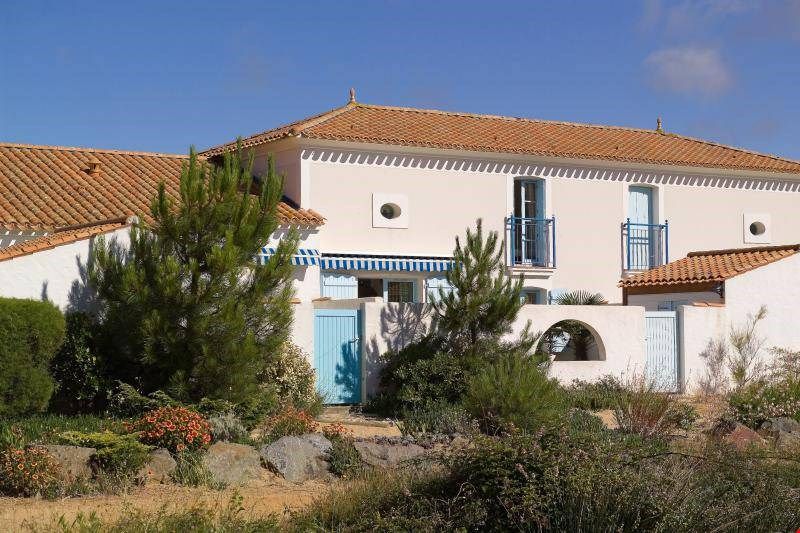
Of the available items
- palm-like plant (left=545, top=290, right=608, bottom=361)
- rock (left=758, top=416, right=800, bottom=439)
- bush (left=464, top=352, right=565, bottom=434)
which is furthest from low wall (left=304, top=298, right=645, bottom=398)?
rock (left=758, top=416, right=800, bottom=439)

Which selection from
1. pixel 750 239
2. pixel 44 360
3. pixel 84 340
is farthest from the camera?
pixel 750 239

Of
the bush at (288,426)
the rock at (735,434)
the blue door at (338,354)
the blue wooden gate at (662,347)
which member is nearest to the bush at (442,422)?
the bush at (288,426)

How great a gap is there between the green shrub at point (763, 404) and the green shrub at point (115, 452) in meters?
10.5

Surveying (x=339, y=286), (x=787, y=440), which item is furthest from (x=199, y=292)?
(x=339, y=286)

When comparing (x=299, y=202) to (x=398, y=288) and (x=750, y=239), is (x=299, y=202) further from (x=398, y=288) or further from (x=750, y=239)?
(x=750, y=239)

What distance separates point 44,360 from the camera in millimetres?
16859

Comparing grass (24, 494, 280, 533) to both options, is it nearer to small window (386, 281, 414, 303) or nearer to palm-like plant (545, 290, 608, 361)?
palm-like plant (545, 290, 608, 361)

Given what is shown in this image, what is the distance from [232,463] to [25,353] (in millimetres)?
4169

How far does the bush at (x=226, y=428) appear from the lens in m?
15.8

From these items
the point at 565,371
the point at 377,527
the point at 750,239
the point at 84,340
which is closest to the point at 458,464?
the point at 377,527

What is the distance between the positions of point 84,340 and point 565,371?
37.0ft

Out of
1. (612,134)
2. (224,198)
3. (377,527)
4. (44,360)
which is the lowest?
(377,527)

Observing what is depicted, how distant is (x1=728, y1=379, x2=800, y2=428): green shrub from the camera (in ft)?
63.5

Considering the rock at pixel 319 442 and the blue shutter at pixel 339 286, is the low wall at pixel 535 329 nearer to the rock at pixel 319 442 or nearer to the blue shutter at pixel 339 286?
the blue shutter at pixel 339 286
